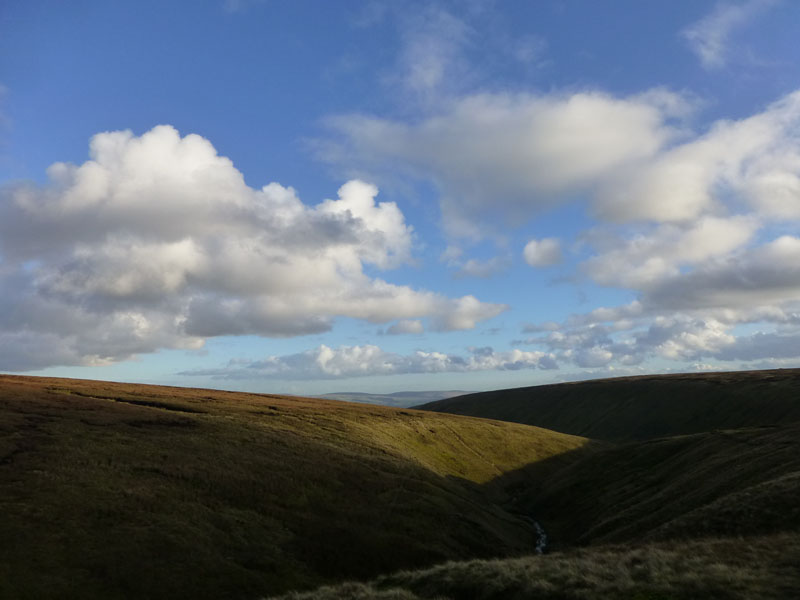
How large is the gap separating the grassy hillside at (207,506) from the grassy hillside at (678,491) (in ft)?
27.9

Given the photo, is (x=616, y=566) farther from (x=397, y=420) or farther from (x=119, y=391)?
(x=119, y=391)

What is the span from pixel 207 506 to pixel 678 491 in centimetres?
4443

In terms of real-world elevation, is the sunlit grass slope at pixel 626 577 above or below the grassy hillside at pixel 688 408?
above

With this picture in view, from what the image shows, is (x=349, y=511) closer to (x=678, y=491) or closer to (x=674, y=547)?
(x=674, y=547)

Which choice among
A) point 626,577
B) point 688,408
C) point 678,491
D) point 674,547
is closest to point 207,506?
point 626,577

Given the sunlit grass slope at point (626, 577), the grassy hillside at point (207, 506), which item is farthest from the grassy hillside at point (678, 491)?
the grassy hillside at point (207, 506)

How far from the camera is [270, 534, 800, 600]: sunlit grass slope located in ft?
58.3

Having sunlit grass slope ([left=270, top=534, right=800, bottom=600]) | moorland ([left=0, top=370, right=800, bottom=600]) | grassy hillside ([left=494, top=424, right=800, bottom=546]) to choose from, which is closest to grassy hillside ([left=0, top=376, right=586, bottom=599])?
moorland ([left=0, top=370, right=800, bottom=600])

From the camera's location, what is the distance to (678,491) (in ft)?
165

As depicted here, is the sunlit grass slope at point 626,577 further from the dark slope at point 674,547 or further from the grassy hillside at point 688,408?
the grassy hillside at point 688,408

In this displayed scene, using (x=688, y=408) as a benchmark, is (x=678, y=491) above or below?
above

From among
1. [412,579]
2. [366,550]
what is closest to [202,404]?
[366,550]

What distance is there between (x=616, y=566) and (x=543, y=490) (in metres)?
65.5

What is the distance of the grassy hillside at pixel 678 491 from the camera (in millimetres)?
30953
